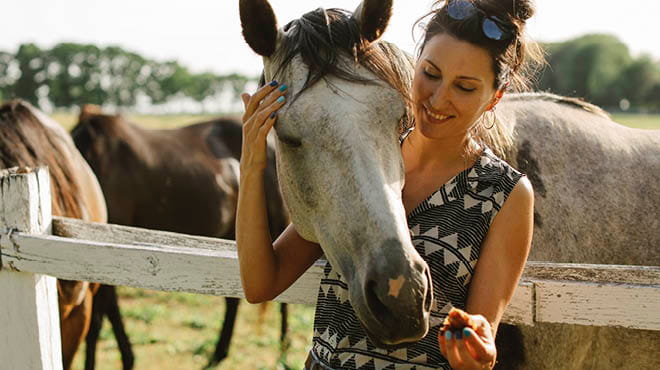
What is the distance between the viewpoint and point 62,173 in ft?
11.9

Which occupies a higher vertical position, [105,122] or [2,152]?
[2,152]

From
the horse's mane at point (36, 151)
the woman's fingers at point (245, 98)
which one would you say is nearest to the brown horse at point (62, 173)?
the horse's mane at point (36, 151)

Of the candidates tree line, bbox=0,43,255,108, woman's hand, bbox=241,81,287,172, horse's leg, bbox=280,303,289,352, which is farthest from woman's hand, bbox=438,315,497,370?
tree line, bbox=0,43,255,108

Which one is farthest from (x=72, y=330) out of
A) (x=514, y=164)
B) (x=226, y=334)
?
(x=514, y=164)

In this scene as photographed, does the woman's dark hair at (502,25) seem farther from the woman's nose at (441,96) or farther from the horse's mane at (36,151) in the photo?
the horse's mane at (36,151)

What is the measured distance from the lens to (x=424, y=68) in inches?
59.8

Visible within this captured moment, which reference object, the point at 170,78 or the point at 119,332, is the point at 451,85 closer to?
the point at 119,332

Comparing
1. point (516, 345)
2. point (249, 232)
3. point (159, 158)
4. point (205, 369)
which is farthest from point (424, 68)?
point (159, 158)

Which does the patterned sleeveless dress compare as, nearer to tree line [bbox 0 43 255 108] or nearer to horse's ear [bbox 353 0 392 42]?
horse's ear [bbox 353 0 392 42]

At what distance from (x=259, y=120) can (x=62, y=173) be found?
274 cm

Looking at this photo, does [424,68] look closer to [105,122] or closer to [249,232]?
[249,232]

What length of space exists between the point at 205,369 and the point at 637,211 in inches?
175

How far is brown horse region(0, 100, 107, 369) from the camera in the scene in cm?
326

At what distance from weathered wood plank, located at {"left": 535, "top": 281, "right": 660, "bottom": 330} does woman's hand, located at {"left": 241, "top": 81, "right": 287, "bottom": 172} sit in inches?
37.0
